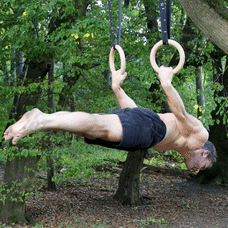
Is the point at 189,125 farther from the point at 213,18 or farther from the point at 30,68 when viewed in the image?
the point at 30,68

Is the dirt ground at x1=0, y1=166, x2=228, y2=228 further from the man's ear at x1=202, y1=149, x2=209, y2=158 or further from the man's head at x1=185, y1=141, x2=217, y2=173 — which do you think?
the man's ear at x1=202, y1=149, x2=209, y2=158

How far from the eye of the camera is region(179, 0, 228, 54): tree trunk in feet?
12.3

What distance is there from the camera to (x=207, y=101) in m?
6.42

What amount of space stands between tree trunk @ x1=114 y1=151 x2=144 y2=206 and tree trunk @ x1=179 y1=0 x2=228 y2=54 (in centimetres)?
523

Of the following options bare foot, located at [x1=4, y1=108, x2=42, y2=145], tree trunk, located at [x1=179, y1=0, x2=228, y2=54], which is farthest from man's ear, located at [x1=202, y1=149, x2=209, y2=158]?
bare foot, located at [x1=4, y1=108, x2=42, y2=145]

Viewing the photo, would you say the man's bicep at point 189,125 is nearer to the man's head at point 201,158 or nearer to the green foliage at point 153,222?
the man's head at point 201,158

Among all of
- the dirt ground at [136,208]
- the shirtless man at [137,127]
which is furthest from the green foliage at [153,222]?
the shirtless man at [137,127]

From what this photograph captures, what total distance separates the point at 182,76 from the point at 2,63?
13.2 feet

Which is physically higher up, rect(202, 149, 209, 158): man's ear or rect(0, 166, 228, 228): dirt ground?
rect(202, 149, 209, 158): man's ear

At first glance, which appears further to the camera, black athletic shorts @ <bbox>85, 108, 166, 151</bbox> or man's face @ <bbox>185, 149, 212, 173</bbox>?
man's face @ <bbox>185, 149, 212, 173</bbox>

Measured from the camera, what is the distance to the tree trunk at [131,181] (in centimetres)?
870

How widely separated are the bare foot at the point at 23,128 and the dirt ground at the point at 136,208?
4.98 metres

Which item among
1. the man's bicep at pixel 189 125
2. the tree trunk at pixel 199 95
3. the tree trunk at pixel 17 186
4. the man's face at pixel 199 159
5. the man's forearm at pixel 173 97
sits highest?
the tree trunk at pixel 199 95

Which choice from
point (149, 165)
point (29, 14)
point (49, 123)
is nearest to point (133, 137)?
point (49, 123)
